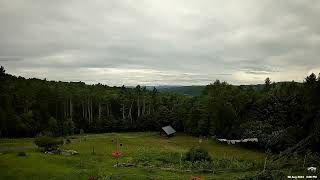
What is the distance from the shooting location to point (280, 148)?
2768 inches

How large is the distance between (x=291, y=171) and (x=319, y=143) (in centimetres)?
1054

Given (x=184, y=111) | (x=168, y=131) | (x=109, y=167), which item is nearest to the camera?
(x=109, y=167)

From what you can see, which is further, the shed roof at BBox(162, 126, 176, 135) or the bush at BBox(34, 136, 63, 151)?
the shed roof at BBox(162, 126, 176, 135)

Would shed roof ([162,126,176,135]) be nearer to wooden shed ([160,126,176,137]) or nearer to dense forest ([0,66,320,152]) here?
wooden shed ([160,126,176,137])

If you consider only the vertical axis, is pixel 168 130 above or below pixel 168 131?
above

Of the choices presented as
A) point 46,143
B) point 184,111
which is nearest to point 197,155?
point 46,143

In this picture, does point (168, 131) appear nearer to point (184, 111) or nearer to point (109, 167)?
point (184, 111)

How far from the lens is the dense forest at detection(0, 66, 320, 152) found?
75.7m

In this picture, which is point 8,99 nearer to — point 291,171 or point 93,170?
point 93,170

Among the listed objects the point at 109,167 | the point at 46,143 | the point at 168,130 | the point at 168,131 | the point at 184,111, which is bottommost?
the point at 109,167

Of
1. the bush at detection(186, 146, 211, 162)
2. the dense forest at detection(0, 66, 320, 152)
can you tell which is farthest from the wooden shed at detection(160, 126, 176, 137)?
Answer: the bush at detection(186, 146, 211, 162)

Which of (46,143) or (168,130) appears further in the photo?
(168,130)

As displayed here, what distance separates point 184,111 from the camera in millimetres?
107562

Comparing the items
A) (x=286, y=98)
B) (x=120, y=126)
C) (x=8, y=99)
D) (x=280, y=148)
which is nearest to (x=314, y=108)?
(x=280, y=148)
